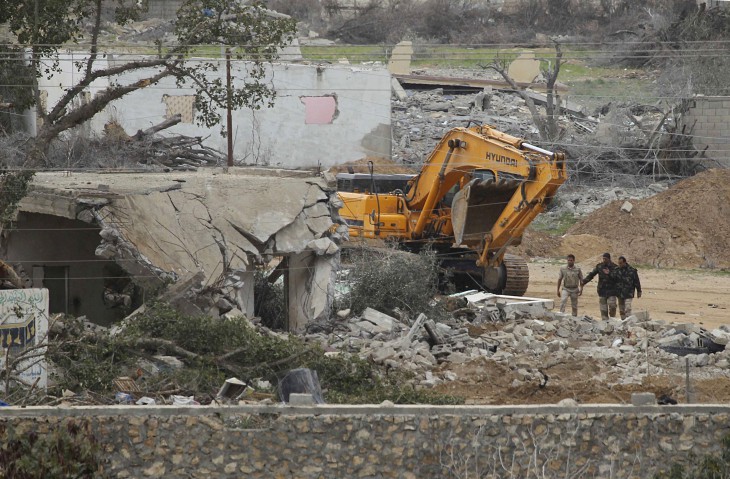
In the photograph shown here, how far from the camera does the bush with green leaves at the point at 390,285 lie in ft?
70.4

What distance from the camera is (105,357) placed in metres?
15.7

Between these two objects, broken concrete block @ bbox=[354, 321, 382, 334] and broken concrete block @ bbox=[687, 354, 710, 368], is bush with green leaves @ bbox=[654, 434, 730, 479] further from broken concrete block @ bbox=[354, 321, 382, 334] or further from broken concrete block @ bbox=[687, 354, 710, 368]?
broken concrete block @ bbox=[354, 321, 382, 334]

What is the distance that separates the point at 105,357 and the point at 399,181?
42.4ft

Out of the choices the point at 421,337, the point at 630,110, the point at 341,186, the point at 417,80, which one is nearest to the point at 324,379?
the point at 421,337

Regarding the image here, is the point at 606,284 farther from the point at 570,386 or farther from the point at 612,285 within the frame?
the point at 570,386

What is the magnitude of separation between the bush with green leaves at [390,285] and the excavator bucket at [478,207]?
68.4 inches

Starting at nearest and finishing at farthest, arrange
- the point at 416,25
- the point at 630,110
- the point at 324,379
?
the point at 324,379
the point at 630,110
the point at 416,25

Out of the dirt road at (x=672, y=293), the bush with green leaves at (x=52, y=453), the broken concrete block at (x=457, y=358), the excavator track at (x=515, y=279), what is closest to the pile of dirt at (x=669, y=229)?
the dirt road at (x=672, y=293)

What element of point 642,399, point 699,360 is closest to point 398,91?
point 699,360

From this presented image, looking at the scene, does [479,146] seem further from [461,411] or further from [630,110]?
[630,110]

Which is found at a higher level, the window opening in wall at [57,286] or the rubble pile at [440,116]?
the rubble pile at [440,116]

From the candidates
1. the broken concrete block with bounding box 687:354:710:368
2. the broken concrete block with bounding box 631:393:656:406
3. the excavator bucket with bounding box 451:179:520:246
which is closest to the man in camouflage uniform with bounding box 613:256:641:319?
the excavator bucket with bounding box 451:179:520:246

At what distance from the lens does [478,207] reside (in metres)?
23.9

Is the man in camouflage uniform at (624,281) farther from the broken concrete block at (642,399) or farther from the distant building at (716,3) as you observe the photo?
the distant building at (716,3)
